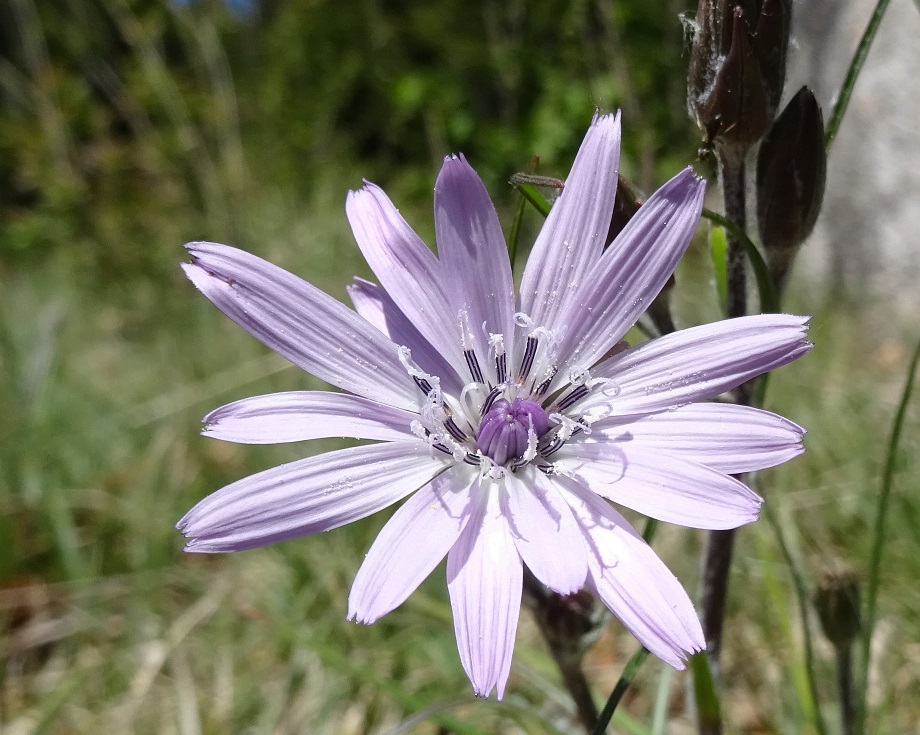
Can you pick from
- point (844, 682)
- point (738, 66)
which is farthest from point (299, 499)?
point (844, 682)

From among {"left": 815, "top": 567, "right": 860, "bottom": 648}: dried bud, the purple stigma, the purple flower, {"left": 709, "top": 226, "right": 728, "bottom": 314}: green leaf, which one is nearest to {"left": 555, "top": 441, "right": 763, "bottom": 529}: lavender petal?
the purple flower

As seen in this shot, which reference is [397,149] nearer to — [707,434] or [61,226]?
[61,226]

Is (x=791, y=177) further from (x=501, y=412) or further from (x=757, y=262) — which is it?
(x=501, y=412)

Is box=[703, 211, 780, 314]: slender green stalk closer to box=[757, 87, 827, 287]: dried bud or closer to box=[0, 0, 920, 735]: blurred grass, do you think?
box=[757, 87, 827, 287]: dried bud

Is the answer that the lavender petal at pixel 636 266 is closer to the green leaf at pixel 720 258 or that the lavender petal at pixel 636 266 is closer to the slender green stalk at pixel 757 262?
the slender green stalk at pixel 757 262

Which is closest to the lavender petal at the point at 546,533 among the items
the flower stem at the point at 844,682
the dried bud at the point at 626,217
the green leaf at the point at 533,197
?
the dried bud at the point at 626,217

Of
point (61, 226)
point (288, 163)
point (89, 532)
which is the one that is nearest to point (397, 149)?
point (288, 163)
